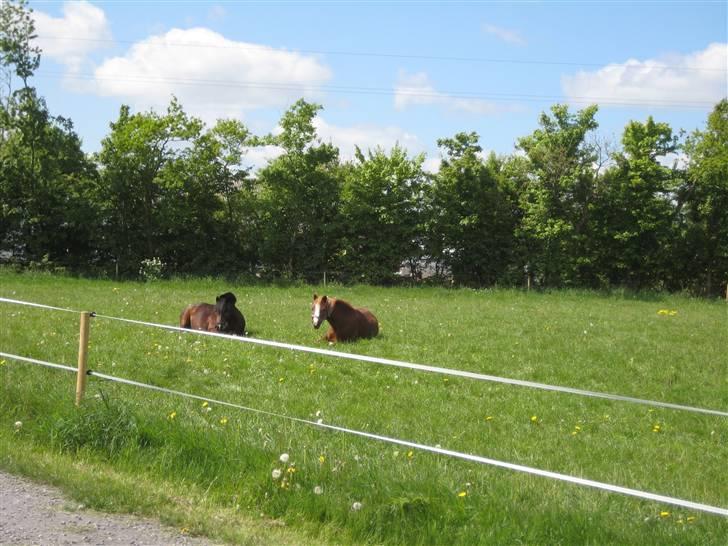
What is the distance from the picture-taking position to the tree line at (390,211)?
30156mm

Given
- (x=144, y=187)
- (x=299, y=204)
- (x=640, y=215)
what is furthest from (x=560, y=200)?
(x=144, y=187)

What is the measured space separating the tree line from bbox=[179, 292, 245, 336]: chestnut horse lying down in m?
15.9

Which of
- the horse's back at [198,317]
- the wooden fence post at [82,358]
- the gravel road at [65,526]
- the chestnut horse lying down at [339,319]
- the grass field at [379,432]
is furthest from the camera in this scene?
the horse's back at [198,317]

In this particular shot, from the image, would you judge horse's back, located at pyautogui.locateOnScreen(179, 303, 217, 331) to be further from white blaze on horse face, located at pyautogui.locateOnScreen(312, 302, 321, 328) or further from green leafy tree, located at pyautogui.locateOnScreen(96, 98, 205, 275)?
green leafy tree, located at pyautogui.locateOnScreen(96, 98, 205, 275)

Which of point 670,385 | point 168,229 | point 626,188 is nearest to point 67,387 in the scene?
point 670,385

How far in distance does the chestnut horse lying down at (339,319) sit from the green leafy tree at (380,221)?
53.3 ft

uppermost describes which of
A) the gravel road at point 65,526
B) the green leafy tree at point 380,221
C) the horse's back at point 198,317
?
the green leafy tree at point 380,221

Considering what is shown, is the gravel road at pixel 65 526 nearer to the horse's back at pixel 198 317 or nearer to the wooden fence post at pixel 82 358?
the wooden fence post at pixel 82 358

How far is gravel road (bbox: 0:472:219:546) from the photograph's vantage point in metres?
4.50

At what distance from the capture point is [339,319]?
556 inches

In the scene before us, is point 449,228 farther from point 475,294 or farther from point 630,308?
point 630,308

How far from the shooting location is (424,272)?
105ft

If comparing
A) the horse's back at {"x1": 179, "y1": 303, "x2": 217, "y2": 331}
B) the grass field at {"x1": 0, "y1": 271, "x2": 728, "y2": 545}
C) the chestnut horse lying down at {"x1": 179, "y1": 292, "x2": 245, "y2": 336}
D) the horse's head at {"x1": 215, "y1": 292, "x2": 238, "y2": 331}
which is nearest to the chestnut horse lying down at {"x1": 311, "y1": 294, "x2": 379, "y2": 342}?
the grass field at {"x1": 0, "y1": 271, "x2": 728, "y2": 545}

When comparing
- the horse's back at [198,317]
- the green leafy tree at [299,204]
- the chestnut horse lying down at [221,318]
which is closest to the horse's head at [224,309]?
the chestnut horse lying down at [221,318]
